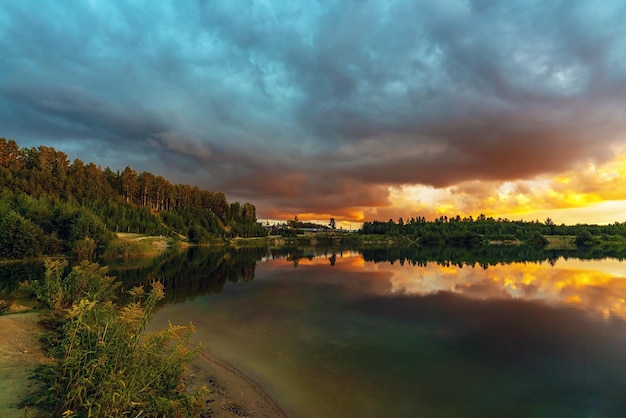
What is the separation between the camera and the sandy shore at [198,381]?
409 inches

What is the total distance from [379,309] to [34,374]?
84.1 ft

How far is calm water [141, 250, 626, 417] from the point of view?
44.4 ft

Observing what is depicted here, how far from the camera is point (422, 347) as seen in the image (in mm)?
20328

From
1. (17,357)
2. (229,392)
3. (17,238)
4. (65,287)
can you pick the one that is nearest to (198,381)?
(229,392)

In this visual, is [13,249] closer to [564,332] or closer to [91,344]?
[91,344]

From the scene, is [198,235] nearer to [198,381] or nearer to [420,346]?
[420,346]

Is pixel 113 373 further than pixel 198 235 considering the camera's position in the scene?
No

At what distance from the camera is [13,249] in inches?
2584

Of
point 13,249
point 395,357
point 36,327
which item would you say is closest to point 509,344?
point 395,357

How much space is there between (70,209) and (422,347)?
10417 cm

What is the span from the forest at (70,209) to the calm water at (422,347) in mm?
50789

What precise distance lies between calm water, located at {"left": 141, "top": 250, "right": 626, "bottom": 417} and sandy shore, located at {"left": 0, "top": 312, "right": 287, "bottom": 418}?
0.96m

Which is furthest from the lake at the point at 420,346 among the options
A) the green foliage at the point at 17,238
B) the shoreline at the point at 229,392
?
the green foliage at the point at 17,238

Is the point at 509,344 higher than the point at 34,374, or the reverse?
the point at 34,374
